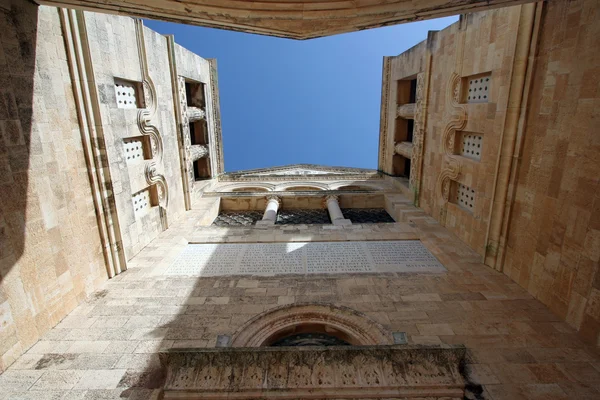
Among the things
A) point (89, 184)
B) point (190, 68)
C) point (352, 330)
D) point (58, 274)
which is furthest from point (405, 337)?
point (190, 68)

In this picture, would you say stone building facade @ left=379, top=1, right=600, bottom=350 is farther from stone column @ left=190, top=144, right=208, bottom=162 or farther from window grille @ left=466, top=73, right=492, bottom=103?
stone column @ left=190, top=144, right=208, bottom=162

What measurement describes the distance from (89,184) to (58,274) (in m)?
1.89

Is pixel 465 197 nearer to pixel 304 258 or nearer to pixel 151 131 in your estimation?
pixel 304 258

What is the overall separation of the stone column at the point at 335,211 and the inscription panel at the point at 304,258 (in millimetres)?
1668

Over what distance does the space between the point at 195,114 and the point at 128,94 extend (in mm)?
4947

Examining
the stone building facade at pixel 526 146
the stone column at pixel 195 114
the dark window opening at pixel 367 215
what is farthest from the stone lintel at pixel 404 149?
the stone column at pixel 195 114

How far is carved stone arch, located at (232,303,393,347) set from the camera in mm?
5051

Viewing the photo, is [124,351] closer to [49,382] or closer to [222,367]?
[49,382]

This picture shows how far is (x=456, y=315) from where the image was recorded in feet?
17.9

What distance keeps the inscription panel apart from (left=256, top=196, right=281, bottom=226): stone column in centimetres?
180

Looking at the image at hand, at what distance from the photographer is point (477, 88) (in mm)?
8055

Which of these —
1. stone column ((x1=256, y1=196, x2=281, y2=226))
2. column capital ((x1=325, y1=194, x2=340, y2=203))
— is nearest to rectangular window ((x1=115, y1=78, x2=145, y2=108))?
stone column ((x1=256, y1=196, x2=281, y2=226))

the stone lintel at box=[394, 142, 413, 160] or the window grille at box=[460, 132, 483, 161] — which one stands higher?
the window grille at box=[460, 132, 483, 161]

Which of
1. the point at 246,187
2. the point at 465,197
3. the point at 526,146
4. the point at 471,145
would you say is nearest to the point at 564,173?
the point at 526,146
